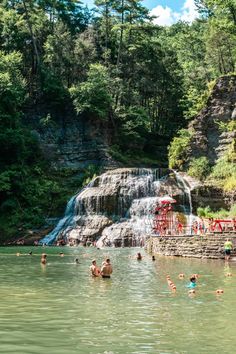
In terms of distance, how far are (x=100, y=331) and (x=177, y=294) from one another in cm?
596

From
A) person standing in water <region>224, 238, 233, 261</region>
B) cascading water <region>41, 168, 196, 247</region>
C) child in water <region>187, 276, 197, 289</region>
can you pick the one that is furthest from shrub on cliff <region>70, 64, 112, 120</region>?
child in water <region>187, 276, 197, 289</region>

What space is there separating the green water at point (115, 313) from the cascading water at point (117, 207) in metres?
16.2

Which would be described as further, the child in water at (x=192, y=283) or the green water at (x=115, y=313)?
the child in water at (x=192, y=283)

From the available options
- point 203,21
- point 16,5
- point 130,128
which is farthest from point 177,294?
point 203,21

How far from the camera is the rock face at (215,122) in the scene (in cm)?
4888

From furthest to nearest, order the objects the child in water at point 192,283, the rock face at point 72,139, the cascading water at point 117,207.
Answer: the rock face at point 72,139 < the cascading water at point 117,207 < the child in water at point 192,283

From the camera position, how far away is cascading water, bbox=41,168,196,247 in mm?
41000

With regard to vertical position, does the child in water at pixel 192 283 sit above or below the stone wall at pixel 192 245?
below

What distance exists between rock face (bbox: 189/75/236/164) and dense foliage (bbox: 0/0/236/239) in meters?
1.70

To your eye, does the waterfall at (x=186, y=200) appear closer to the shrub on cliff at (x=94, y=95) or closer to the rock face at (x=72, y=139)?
the rock face at (x=72, y=139)

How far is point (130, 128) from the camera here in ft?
190

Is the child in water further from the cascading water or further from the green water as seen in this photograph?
the cascading water

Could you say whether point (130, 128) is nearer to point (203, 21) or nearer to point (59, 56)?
point (59, 56)

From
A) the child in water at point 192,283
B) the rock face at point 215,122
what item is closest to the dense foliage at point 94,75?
the rock face at point 215,122
